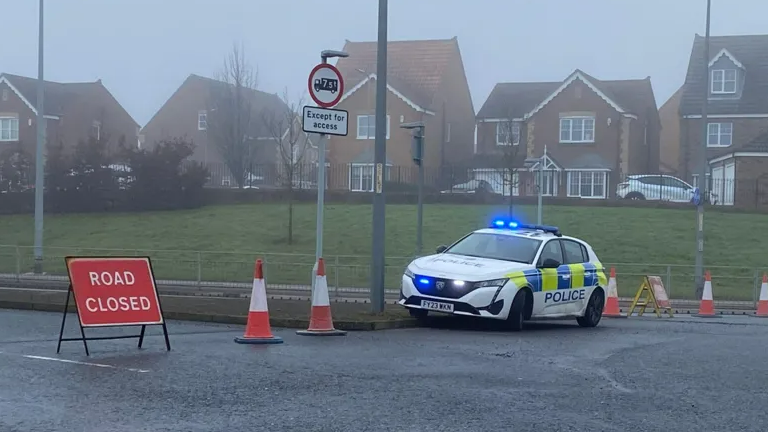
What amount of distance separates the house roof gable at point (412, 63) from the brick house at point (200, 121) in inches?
322

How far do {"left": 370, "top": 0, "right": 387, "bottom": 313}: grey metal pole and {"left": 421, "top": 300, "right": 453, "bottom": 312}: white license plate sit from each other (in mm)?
717

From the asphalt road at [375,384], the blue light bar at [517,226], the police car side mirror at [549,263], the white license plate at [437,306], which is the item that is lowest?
the asphalt road at [375,384]

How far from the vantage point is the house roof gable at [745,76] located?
2341 inches

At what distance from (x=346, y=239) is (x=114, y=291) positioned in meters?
26.7

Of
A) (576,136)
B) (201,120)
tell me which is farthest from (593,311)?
(201,120)

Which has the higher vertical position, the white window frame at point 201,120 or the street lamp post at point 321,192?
the white window frame at point 201,120

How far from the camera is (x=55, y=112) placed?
225 ft

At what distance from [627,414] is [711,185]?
47.8 metres

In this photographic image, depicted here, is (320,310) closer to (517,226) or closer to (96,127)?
(517,226)

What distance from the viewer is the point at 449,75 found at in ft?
220

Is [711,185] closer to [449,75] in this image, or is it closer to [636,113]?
[636,113]

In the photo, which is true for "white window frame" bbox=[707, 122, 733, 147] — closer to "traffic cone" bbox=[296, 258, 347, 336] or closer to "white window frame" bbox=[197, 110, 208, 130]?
"white window frame" bbox=[197, 110, 208, 130]

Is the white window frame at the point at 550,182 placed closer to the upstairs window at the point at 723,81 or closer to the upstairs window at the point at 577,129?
the upstairs window at the point at 577,129

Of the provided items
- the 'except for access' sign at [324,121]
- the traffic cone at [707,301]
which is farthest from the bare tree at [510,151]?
the 'except for access' sign at [324,121]
